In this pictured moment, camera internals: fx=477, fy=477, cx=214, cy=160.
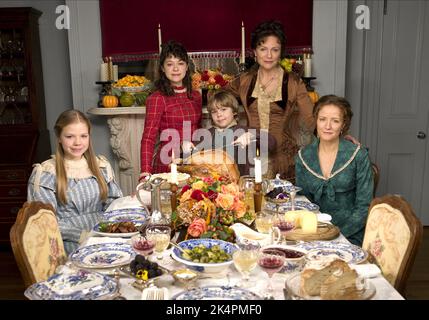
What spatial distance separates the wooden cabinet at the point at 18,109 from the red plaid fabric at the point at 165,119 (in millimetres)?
1368

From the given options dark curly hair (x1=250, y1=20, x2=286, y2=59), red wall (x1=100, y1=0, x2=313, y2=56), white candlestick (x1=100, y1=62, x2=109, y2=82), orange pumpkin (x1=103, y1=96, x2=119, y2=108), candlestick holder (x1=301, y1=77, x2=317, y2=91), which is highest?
red wall (x1=100, y1=0, x2=313, y2=56)

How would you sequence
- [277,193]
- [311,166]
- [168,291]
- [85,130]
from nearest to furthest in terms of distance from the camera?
[168,291]
[277,193]
[85,130]
[311,166]

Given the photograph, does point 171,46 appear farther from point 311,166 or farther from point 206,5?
point 311,166

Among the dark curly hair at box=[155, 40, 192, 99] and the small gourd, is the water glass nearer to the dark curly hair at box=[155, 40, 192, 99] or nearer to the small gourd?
the dark curly hair at box=[155, 40, 192, 99]

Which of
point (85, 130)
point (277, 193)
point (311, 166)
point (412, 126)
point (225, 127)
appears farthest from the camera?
point (412, 126)

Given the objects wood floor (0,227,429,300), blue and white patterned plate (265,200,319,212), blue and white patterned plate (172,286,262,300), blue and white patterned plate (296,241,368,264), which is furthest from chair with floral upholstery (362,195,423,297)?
wood floor (0,227,429,300)

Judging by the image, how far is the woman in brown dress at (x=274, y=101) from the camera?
312cm

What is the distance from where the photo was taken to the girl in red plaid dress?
3092 mm

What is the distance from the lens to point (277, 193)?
223cm

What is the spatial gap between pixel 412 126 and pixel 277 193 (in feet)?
8.58

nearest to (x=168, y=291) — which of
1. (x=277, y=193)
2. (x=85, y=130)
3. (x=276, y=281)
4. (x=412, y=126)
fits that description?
(x=276, y=281)

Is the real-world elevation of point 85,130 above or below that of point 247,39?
below

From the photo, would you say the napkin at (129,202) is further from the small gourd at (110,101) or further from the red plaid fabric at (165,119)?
the small gourd at (110,101)

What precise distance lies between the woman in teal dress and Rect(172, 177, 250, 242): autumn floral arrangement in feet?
2.10
